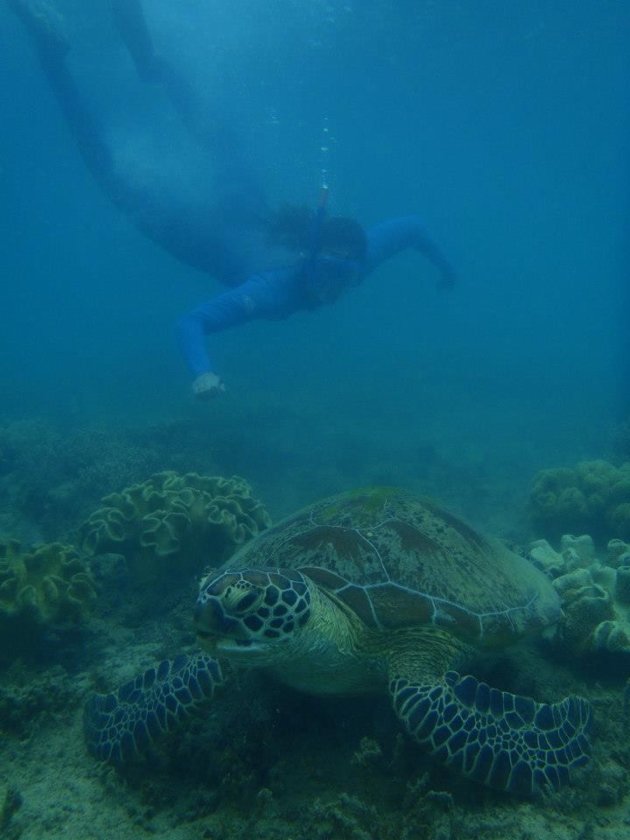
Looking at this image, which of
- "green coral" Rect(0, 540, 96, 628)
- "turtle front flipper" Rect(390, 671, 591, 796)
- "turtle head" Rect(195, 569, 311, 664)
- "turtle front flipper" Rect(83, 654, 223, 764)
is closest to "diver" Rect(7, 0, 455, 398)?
"green coral" Rect(0, 540, 96, 628)

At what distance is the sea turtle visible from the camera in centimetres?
229

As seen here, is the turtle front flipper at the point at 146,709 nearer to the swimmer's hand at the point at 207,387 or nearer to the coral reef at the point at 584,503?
the swimmer's hand at the point at 207,387

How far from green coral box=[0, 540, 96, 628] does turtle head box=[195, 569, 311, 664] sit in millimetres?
2189

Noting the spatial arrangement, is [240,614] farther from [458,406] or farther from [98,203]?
[98,203]

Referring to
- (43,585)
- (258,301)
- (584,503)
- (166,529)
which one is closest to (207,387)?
(258,301)

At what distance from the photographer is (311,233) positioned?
31.3 ft

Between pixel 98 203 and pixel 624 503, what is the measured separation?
7041cm

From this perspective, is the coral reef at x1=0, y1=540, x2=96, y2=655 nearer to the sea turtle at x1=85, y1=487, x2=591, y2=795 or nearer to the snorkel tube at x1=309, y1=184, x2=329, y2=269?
the sea turtle at x1=85, y1=487, x2=591, y2=795

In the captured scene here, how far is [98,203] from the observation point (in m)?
63.1

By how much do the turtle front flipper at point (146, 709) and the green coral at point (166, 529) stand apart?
1749 mm

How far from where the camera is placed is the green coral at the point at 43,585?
3.72 meters

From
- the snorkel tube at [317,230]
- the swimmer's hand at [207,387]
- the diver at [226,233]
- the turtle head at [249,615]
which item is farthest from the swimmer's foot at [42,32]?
the turtle head at [249,615]

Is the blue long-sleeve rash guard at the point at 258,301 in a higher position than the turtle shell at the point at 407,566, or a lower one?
higher

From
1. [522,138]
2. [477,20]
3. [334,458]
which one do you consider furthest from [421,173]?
[334,458]
